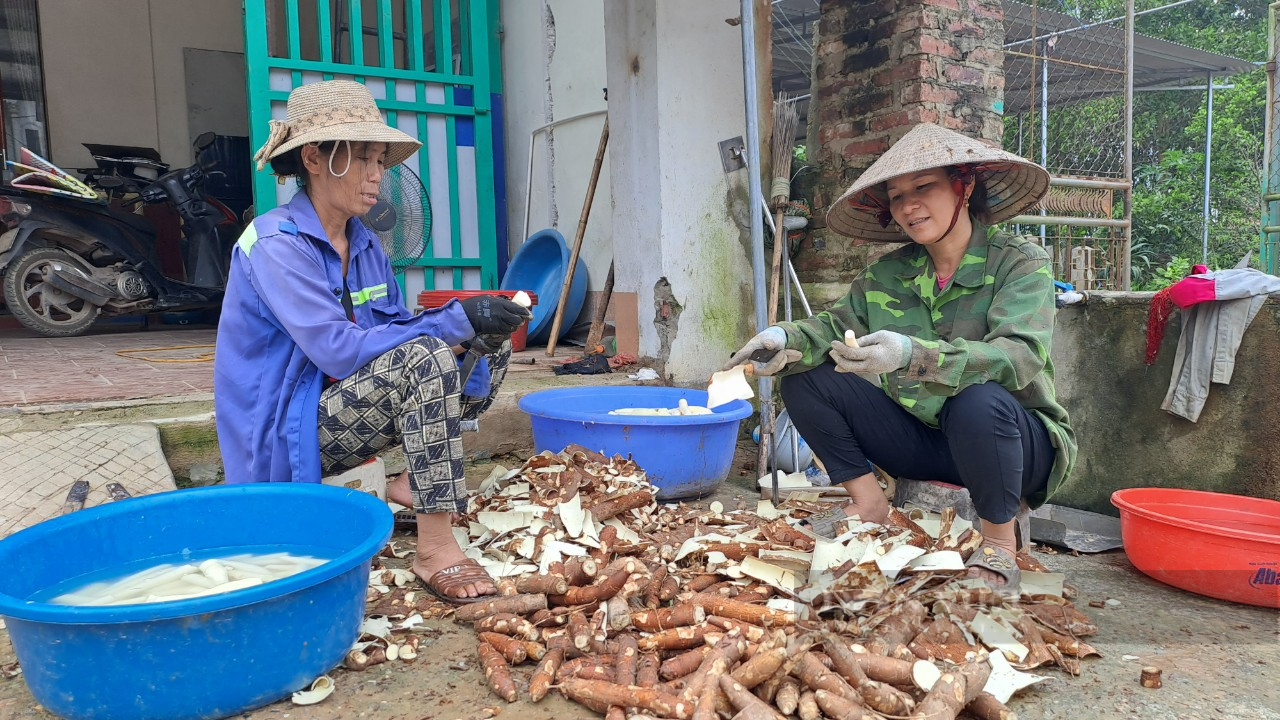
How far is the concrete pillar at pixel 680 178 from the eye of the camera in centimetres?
398

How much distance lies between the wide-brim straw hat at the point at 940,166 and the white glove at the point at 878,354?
1.57 feet

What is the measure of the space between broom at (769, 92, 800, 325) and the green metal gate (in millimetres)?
2158

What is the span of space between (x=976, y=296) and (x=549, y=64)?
391 cm

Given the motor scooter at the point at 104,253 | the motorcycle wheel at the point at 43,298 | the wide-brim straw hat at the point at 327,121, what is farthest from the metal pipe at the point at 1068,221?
the motorcycle wheel at the point at 43,298

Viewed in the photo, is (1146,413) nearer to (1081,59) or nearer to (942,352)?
(942,352)

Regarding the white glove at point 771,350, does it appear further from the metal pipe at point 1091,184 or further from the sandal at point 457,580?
the metal pipe at point 1091,184

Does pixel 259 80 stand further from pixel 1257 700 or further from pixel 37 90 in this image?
pixel 1257 700

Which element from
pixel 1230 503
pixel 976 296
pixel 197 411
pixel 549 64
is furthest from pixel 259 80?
pixel 1230 503

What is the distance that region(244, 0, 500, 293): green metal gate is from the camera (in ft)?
15.4

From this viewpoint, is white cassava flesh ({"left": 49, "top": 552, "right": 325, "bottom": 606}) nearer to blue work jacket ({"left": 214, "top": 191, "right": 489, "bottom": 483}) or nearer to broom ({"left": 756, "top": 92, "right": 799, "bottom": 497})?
blue work jacket ({"left": 214, "top": 191, "right": 489, "bottom": 483})

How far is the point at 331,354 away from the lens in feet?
6.77

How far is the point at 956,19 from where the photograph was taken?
12.8ft

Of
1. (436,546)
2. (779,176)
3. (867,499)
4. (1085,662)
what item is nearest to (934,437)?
(867,499)

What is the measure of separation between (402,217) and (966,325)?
Result: 3.64 metres
